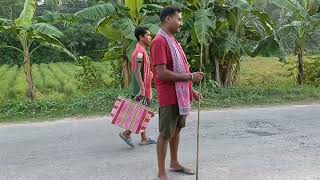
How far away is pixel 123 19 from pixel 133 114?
448 centimetres

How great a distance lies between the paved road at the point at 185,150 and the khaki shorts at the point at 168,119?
55 cm

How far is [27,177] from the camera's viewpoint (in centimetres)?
479

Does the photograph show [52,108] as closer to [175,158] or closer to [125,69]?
[125,69]

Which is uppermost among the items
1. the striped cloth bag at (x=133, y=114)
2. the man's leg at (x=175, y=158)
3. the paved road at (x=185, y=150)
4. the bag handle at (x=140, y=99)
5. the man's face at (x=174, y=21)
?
the man's face at (x=174, y=21)

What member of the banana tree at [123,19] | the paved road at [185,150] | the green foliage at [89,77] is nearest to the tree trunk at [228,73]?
the banana tree at [123,19]

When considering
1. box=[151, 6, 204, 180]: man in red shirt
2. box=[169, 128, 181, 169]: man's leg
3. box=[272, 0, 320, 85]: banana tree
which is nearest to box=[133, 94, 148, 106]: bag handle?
box=[169, 128, 181, 169]: man's leg

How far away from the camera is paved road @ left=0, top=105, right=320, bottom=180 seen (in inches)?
189

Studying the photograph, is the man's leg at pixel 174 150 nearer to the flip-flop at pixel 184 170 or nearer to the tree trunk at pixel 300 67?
the flip-flop at pixel 184 170

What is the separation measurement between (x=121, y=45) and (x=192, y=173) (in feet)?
20.0

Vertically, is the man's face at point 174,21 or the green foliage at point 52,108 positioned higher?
the man's face at point 174,21

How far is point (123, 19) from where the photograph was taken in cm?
941

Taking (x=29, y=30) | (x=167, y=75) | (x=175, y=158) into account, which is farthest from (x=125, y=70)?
(x=167, y=75)

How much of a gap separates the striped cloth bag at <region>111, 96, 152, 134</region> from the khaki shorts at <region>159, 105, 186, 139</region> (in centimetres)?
95

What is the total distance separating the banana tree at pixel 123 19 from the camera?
9133 millimetres
